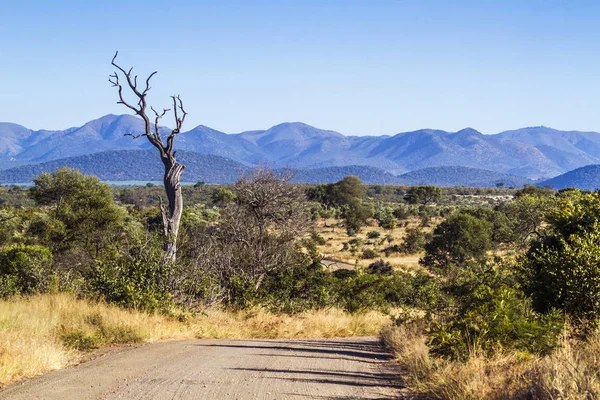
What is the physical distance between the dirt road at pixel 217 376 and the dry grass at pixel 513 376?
45cm

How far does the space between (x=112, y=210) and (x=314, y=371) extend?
2690 centimetres

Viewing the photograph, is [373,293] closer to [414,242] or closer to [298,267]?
[298,267]

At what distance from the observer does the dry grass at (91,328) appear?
306 inches

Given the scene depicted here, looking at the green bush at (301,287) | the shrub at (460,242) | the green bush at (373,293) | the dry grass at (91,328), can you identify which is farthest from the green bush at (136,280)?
the shrub at (460,242)

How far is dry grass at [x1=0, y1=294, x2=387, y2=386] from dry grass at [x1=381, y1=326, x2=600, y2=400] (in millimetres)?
4608

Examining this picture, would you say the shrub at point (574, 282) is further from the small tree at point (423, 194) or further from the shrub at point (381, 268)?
the small tree at point (423, 194)

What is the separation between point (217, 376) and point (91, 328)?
393cm

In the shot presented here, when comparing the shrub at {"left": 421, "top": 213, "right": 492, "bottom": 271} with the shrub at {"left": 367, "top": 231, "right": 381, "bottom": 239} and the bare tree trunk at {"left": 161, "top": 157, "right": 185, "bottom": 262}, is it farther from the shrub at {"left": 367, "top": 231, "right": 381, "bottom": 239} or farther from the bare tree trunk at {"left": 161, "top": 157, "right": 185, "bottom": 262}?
the bare tree trunk at {"left": 161, "top": 157, "right": 185, "bottom": 262}

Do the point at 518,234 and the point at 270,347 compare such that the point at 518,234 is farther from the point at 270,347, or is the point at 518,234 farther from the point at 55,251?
the point at 270,347

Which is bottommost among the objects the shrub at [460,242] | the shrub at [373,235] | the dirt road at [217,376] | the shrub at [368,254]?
the shrub at [368,254]

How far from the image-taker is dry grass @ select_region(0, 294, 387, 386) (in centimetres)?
777

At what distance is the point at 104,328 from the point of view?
10398mm

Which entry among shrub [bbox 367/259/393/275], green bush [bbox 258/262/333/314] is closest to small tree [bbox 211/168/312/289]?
green bush [bbox 258/262/333/314]

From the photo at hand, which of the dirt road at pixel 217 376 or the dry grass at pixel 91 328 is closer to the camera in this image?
the dirt road at pixel 217 376
